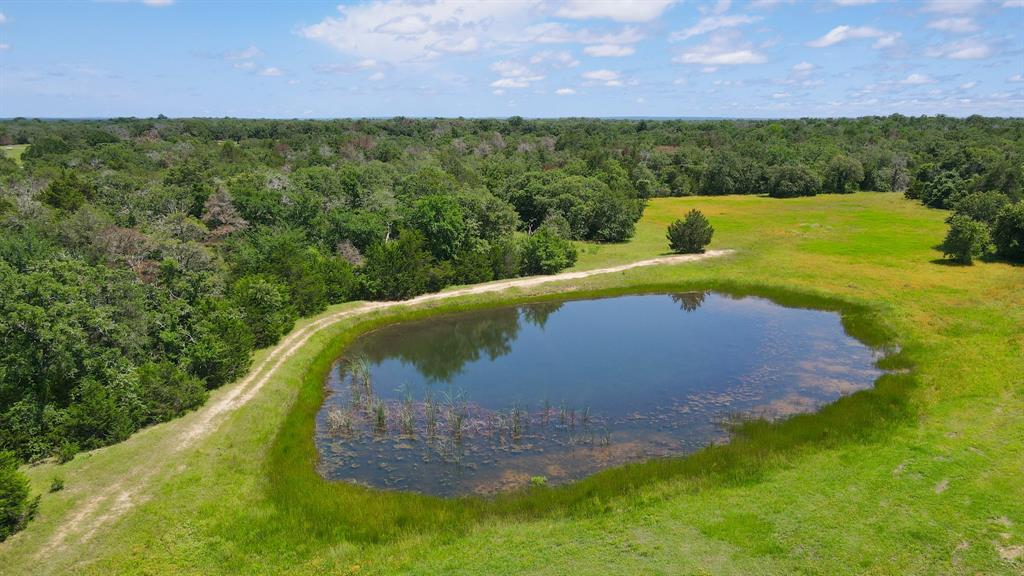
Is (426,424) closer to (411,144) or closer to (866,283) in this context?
(866,283)

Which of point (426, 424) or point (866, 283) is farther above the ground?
point (866, 283)

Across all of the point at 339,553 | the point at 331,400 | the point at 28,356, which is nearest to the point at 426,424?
the point at 331,400

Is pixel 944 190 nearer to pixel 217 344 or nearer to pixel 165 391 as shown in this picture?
pixel 217 344

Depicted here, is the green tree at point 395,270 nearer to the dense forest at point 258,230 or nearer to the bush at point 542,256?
the dense forest at point 258,230

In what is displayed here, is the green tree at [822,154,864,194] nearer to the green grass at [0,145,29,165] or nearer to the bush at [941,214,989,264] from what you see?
the bush at [941,214,989,264]

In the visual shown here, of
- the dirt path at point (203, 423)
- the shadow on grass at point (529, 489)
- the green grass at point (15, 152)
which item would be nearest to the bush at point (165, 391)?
the dirt path at point (203, 423)

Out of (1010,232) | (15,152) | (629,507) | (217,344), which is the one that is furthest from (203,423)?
(15,152)

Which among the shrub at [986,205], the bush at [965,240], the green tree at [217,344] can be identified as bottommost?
the green tree at [217,344]
